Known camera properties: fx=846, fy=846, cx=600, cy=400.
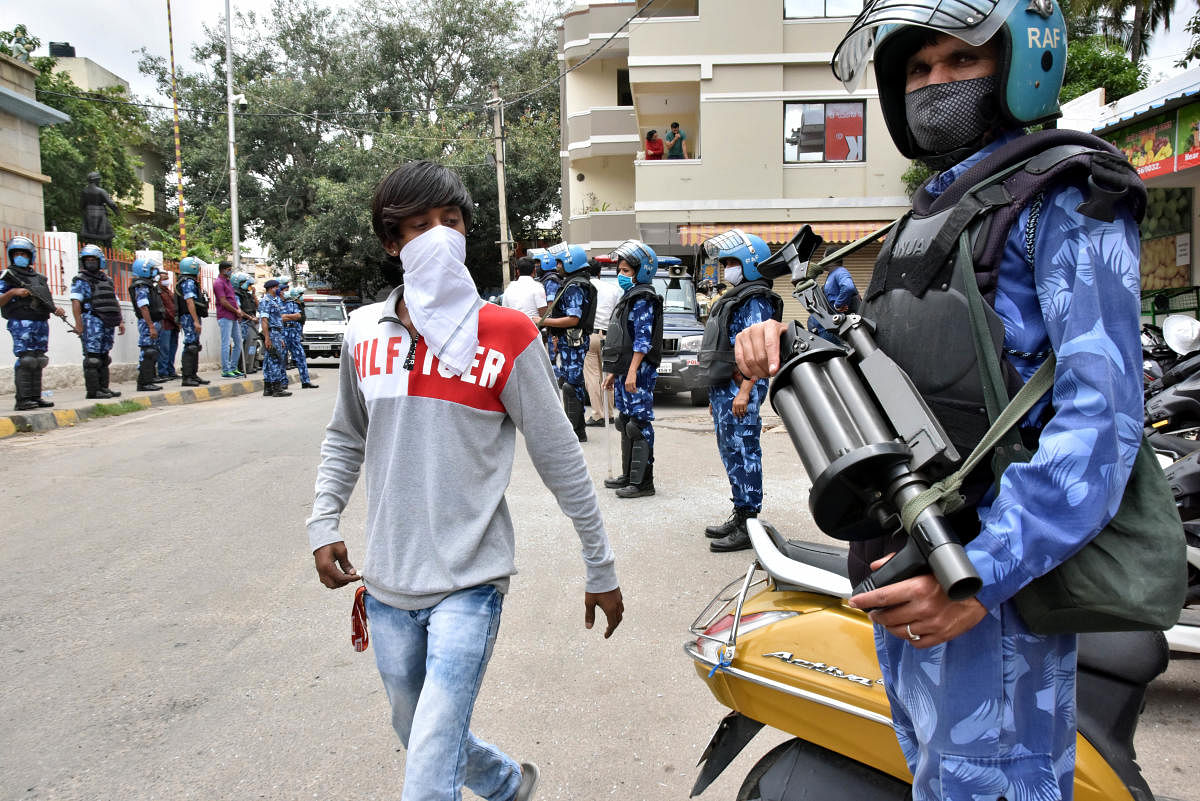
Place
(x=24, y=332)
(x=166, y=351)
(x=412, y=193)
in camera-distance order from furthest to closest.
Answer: (x=166, y=351) → (x=24, y=332) → (x=412, y=193)

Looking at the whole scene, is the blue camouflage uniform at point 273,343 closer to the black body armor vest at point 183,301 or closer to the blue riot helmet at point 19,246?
the black body armor vest at point 183,301

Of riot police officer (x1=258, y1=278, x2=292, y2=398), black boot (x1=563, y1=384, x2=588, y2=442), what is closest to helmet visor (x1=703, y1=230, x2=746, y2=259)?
black boot (x1=563, y1=384, x2=588, y2=442)

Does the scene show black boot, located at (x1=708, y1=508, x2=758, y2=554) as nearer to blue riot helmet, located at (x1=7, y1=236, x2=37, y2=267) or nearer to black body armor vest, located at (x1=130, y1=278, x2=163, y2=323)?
blue riot helmet, located at (x1=7, y1=236, x2=37, y2=267)

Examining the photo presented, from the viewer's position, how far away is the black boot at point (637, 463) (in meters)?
6.76

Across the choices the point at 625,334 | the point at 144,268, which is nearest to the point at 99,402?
the point at 144,268

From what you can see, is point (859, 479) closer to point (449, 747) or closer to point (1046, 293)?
point (1046, 293)

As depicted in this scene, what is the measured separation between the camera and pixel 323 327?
23719mm

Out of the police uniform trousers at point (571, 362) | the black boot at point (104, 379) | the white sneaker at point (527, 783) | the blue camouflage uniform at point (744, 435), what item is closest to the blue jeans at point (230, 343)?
the black boot at point (104, 379)

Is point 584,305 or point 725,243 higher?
point 725,243

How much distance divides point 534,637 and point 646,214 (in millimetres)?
20063

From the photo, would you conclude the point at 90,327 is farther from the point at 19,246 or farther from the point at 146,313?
the point at 19,246

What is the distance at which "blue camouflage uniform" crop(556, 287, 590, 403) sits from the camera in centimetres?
907

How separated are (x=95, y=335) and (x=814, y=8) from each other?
19.2 metres

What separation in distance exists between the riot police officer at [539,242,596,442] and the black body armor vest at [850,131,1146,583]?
24.7 feet
